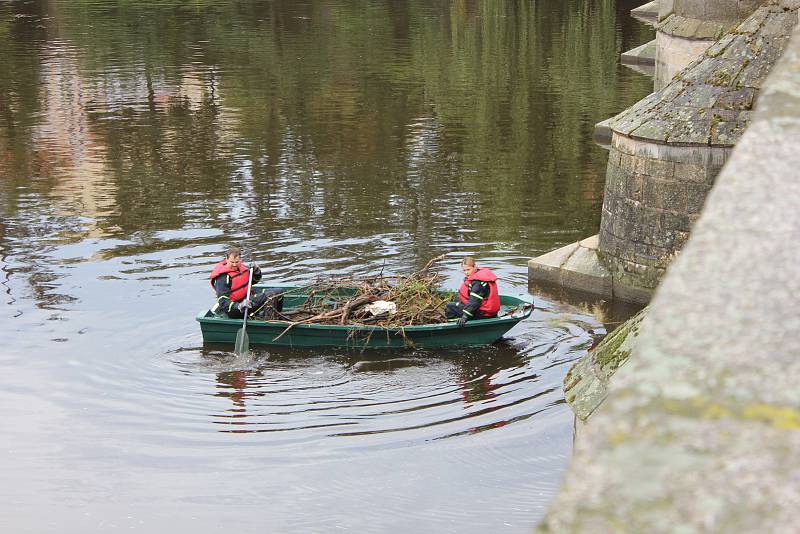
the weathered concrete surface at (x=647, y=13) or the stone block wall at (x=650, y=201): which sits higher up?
the stone block wall at (x=650, y=201)

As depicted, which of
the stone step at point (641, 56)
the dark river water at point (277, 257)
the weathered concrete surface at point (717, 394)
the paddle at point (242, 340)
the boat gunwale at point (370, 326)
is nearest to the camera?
the weathered concrete surface at point (717, 394)

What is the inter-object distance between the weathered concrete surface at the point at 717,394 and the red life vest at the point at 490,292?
1313 cm

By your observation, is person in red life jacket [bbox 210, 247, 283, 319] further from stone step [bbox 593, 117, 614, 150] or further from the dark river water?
stone step [bbox 593, 117, 614, 150]

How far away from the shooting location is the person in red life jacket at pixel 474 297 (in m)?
15.0

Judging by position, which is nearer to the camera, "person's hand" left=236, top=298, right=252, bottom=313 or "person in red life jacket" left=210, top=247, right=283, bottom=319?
"person's hand" left=236, top=298, right=252, bottom=313

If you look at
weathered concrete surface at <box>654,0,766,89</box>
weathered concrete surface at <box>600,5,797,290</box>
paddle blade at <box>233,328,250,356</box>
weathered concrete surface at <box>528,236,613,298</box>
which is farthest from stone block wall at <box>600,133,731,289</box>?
weathered concrete surface at <box>654,0,766,89</box>

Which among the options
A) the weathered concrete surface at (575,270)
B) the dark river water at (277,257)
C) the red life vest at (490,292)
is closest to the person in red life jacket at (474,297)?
the red life vest at (490,292)

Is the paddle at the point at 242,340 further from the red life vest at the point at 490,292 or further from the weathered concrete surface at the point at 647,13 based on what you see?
the weathered concrete surface at the point at 647,13

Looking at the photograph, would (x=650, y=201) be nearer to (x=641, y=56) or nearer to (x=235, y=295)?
(x=235, y=295)

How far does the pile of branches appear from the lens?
15.6 metres

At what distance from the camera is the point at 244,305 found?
15.5 m

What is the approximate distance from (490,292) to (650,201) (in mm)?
2550

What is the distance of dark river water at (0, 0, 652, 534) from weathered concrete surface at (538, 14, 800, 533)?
9.05m

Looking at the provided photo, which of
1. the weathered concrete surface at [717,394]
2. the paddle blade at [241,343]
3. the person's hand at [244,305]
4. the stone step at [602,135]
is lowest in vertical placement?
the stone step at [602,135]
